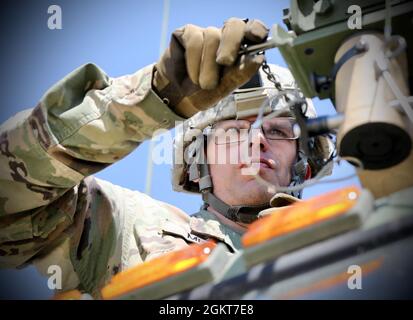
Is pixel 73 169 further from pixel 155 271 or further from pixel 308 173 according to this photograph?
pixel 308 173

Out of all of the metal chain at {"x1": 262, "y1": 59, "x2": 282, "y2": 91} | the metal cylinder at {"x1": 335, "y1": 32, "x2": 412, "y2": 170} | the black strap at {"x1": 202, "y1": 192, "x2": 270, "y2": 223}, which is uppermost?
the metal cylinder at {"x1": 335, "y1": 32, "x2": 412, "y2": 170}

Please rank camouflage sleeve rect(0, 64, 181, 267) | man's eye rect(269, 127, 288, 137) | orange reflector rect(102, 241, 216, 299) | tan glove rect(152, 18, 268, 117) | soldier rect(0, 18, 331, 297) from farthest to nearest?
1. man's eye rect(269, 127, 288, 137)
2. camouflage sleeve rect(0, 64, 181, 267)
3. soldier rect(0, 18, 331, 297)
4. tan glove rect(152, 18, 268, 117)
5. orange reflector rect(102, 241, 216, 299)

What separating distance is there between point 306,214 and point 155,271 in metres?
0.35

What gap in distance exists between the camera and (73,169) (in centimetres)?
253

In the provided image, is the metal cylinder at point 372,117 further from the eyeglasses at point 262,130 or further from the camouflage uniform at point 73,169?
the eyeglasses at point 262,130

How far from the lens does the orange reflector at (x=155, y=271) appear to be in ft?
4.10

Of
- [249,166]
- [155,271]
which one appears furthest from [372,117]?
[249,166]

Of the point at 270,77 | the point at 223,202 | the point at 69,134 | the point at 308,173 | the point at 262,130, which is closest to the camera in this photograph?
the point at 270,77

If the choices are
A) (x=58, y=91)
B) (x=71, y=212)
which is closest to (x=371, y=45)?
(x=58, y=91)

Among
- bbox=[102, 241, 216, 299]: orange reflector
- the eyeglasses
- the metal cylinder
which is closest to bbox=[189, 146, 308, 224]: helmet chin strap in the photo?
the eyeglasses

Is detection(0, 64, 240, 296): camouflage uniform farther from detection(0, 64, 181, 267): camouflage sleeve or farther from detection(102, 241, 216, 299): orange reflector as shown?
detection(102, 241, 216, 299): orange reflector

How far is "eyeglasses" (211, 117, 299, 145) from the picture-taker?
3.62 m

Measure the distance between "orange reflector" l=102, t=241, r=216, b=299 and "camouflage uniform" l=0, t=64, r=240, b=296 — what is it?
1.13 m

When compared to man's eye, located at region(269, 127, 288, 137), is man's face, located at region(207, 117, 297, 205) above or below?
below
